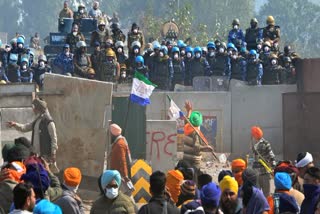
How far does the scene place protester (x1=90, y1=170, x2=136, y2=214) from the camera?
40.6ft

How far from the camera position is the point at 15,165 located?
13062mm

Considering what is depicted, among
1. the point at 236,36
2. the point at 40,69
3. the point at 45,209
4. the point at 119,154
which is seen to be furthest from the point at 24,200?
the point at 236,36

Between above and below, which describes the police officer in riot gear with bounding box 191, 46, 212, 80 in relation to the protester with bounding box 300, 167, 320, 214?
above

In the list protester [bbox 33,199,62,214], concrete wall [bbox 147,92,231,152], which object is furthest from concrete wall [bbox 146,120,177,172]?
protester [bbox 33,199,62,214]

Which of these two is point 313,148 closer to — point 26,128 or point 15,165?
point 26,128

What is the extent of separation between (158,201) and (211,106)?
16161 millimetres

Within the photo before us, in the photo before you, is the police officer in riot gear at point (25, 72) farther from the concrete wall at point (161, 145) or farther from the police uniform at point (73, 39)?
the concrete wall at point (161, 145)

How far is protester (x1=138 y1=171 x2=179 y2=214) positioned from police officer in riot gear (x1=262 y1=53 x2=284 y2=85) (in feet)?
54.0

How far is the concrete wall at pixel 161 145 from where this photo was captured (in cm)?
2184

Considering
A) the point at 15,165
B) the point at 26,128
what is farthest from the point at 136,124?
the point at 15,165

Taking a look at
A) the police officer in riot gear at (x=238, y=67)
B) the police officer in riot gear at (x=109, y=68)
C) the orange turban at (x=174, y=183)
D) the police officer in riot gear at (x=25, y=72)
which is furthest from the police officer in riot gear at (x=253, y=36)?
the orange turban at (x=174, y=183)

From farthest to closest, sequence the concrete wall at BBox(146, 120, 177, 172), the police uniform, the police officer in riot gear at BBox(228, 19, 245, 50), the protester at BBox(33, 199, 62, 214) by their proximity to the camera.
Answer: the police officer in riot gear at BBox(228, 19, 245, 50), the police uniform, the concrete wall at BBox(146, 120, 177, 172), the protester at BBox(33, 199, 62, 214)

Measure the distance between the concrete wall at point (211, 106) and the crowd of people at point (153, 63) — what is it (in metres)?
0.64

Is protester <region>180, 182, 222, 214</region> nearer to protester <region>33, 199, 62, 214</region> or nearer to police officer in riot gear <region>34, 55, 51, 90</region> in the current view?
protester <region>33, 199, 62, 214</region>
